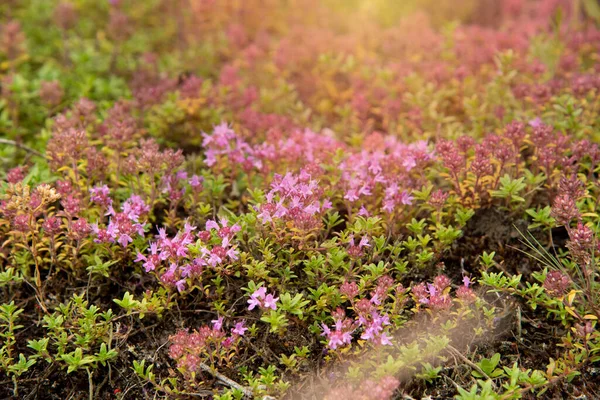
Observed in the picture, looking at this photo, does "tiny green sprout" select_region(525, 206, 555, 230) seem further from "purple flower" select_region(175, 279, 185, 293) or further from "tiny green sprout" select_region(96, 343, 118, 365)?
"tiny green sprout" select_region(96, 343, 118, 365)

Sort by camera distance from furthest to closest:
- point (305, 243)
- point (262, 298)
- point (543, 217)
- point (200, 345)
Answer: point (543, 217) → point (305, 243) → point (262, 298) → point (200, 345)

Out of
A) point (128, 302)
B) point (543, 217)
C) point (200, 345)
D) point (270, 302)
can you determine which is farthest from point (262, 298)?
point (543, 217)

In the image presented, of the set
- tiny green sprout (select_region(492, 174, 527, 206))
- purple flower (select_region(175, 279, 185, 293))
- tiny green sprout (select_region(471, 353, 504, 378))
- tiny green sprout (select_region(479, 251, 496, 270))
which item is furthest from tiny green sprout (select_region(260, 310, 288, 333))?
tiny green sprout (select_region(492, 174, 527, 206))

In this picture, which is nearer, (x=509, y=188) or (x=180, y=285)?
(x=180, y=285)

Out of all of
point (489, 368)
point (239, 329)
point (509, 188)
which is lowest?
point (489, 368)

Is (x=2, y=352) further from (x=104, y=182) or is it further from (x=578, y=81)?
(x=578, y=81)

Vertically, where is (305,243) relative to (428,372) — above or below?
above

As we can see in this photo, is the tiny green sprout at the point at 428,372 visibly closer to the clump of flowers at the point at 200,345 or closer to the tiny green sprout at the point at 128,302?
the clump of flowers at the point at 200,345

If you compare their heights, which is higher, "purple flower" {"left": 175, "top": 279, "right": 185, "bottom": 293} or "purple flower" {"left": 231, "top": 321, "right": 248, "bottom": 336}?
"purple flower" {"left": 175, "top": 279, "right": 185, "bottom": 293}

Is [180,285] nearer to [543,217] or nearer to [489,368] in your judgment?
[489,368]
